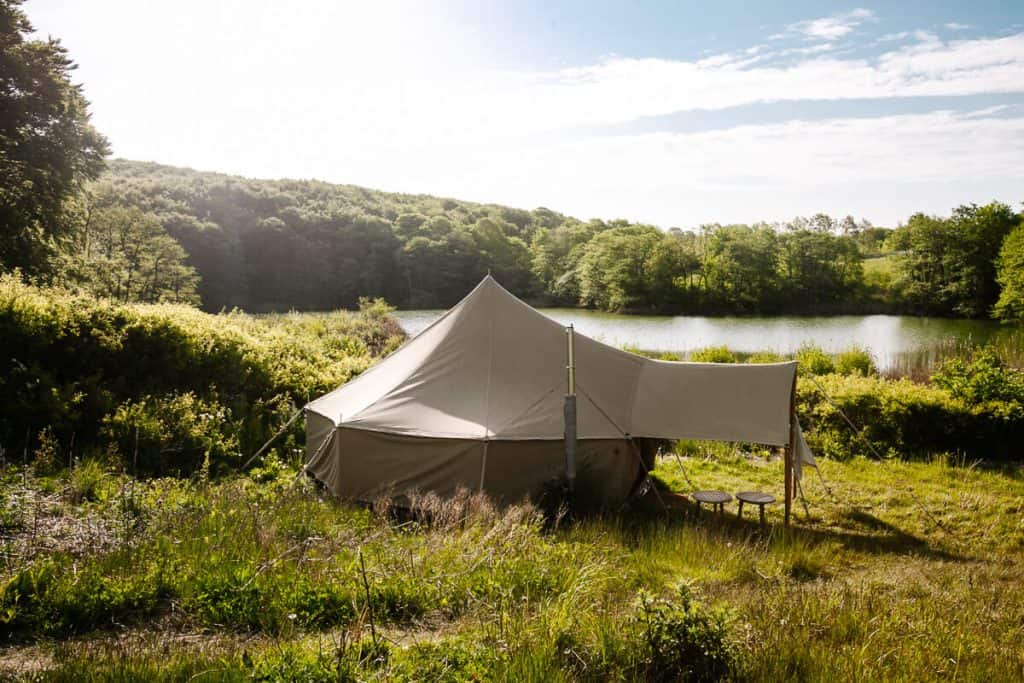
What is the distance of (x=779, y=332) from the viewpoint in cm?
2828

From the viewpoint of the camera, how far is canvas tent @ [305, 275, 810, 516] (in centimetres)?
689

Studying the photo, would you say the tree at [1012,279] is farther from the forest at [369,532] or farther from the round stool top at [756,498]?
the round stool top at [756,498]

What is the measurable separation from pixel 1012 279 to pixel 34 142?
132ft

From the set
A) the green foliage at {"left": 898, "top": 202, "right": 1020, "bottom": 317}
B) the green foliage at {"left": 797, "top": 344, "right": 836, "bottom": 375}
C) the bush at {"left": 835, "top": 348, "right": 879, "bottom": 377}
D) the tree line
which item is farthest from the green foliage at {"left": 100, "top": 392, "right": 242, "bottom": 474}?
the green foliage at {"left": 898, "top": 202, "right": 1020, "bottom": 317}

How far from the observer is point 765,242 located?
45312 millimetres

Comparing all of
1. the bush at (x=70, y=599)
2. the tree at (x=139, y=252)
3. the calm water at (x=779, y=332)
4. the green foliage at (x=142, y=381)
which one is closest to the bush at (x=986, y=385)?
the green foliage at (x=142, y=381)

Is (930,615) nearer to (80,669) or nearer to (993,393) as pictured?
(80,669)

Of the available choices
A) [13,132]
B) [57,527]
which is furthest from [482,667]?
[13,132]

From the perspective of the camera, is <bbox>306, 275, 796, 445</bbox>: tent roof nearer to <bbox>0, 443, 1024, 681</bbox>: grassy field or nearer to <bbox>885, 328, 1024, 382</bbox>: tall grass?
<bbox>0, 443, 1024, 681</bbox>: grassy field

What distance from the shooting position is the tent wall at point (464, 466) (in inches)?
269

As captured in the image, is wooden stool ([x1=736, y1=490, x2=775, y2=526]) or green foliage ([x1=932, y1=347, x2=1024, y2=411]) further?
green foliage ([x1=932, y1=347, x2=1024, y2=411])

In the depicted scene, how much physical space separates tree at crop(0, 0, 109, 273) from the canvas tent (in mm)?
11753

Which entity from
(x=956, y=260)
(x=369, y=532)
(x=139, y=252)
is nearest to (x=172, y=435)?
(x=369, y=532)

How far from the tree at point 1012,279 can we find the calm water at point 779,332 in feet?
3.61
